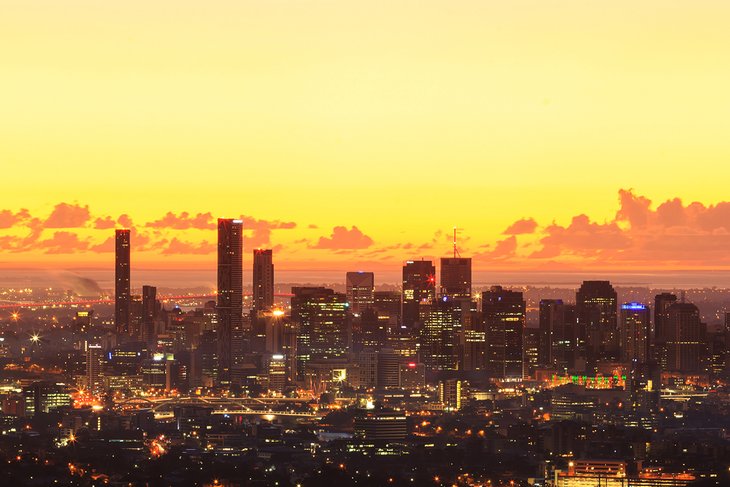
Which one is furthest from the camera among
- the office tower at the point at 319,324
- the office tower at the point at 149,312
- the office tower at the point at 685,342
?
the office tower at the point at 149,312

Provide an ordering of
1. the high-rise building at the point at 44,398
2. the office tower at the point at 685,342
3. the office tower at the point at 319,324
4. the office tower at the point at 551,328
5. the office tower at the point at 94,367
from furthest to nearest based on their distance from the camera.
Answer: the office tower at the point at 319,324 → the office tower at the point at 551,328 → the office tower at the point at 685,342 → the office tower at the point at 94,367 → the high-rise building at the point at 44,398

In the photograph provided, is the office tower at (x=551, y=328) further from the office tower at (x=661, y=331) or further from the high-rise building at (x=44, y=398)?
the high-rise building at (x=44, y=398)

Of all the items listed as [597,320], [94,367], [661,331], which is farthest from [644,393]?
[94,367]

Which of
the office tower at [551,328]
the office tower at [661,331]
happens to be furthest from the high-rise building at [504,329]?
the office tower at [661,331]

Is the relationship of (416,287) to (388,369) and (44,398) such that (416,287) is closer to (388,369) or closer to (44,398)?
(388,369)

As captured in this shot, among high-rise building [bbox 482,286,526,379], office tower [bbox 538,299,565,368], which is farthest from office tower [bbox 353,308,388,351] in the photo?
office tower [bbox 538,299,565,368]

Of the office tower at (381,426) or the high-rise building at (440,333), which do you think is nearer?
the office tower at (381,426)

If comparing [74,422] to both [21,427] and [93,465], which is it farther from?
[93,465]

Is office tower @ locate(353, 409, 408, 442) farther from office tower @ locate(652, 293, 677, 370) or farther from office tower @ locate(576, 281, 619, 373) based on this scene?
office tower @ locate(652, 293, 677, 370)
